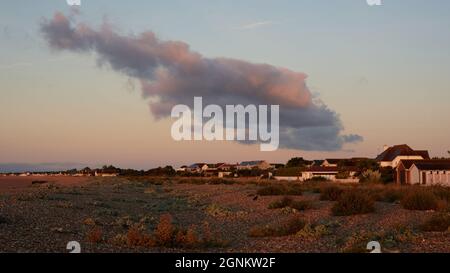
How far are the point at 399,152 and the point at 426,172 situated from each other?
26.5 metres

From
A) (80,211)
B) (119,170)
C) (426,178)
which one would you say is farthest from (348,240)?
(119,170)

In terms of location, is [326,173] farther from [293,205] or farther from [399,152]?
[293,205]

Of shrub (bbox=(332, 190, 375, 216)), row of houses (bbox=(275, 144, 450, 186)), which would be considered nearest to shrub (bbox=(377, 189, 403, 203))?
shrub (bbox=(332, 190, 375, 216))

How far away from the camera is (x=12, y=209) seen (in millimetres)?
22031

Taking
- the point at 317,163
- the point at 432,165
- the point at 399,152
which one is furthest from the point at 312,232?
the point at 317,163

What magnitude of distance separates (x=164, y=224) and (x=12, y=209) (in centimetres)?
971

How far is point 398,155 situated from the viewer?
80438mm

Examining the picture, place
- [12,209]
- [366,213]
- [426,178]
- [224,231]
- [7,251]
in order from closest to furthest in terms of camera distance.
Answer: [7,251], [224,231], [12,209], [366,213], [426,178]

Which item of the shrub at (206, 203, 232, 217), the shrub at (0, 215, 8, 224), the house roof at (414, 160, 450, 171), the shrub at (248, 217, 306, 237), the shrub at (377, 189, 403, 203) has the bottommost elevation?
the shrub at (206, 203, 232, 217)

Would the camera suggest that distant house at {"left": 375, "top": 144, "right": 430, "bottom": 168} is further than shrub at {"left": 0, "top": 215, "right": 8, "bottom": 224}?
Yes

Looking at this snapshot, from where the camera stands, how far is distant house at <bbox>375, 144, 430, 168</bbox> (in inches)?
3145

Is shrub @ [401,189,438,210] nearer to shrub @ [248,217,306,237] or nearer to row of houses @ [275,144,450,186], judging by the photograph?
shrub @ [248,217,306,237]

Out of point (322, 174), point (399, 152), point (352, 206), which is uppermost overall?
point (399, 152)
